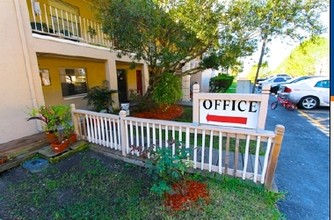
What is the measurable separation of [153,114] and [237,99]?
5064mm

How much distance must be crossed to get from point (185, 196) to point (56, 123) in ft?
11.2

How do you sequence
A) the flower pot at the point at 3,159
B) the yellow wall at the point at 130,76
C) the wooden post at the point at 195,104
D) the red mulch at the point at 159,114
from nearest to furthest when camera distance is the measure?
the wooden post at the point at 195,104, the flower pot at the point at 3,159, the red mulch at the point at 159,114, the yellow wall at the point at 130,76

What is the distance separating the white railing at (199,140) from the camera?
2805 millimetres

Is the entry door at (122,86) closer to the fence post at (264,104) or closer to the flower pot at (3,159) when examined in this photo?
the flower pot at (3,159)

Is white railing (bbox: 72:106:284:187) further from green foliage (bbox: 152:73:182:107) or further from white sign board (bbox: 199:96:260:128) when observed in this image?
green foliage (bbox: 152:73:182:107)

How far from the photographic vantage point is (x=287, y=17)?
3814 millimetres

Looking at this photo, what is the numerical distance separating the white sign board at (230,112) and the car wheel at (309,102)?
797cm

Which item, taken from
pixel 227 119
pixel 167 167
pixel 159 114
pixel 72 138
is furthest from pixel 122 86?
pixel 167 167

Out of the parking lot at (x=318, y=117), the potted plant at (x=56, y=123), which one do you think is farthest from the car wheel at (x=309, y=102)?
the potted plant at (x=56, y=123)

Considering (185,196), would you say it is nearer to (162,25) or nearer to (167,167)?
(167,167)

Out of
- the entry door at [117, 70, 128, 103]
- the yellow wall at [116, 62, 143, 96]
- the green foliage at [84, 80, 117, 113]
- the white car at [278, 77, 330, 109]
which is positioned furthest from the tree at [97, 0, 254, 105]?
the yellow wall at [116, 62, 143, 96]

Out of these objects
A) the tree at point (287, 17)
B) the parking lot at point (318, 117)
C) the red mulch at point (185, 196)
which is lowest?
the red mulch at point (185, 196)

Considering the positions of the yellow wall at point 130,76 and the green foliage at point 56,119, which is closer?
the green foliage at point 56,119

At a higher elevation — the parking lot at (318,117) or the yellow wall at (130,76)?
the yellow wall at (130,76)
